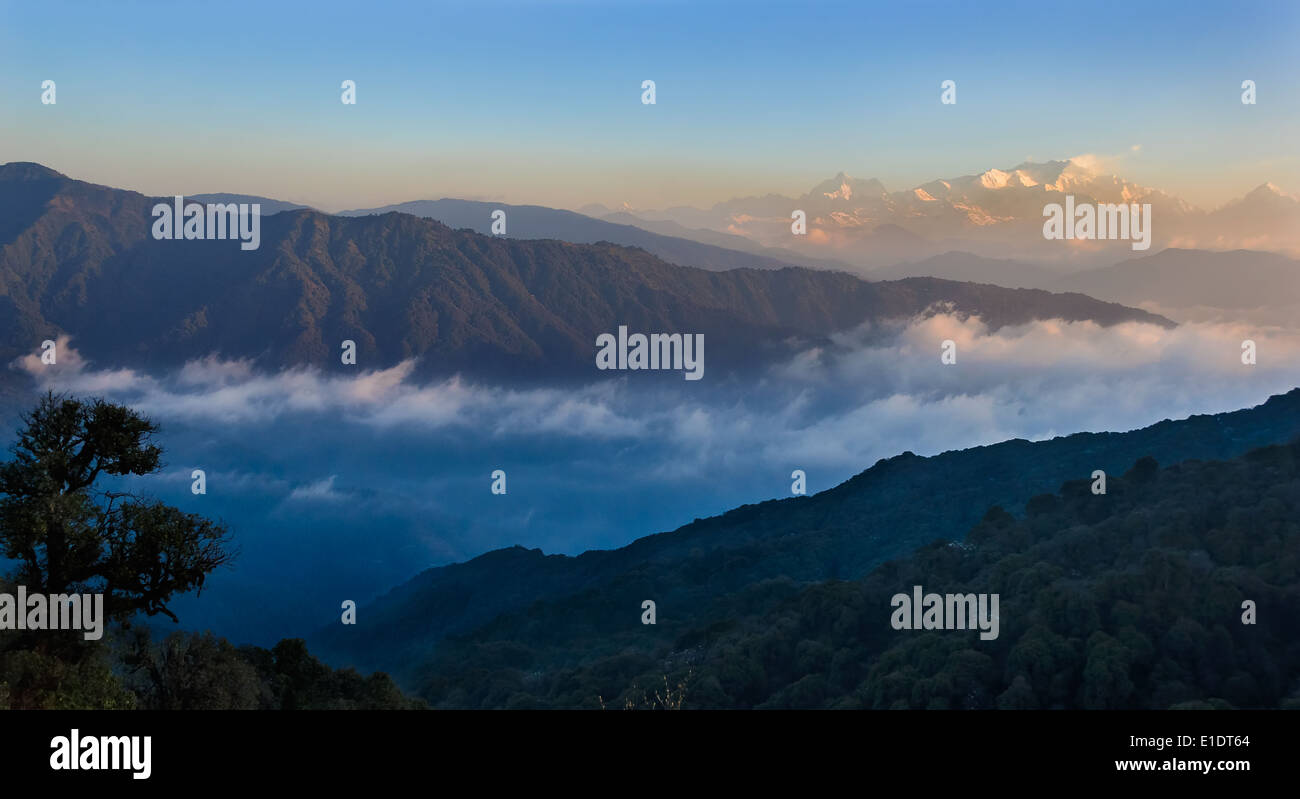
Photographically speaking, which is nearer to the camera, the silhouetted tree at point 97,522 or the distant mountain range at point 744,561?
the silhouetted tree at point 97,522

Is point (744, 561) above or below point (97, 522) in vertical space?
below

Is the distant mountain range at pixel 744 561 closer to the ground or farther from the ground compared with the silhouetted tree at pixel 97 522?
closer to the ground

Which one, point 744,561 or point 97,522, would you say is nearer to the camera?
point 97,522

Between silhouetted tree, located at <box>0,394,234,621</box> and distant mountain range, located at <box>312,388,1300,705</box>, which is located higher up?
silhouetted tree, located at <box>0,394,234,621</box>

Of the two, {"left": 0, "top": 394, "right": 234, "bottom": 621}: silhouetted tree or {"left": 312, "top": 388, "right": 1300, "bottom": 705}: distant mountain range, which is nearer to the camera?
{"left": 0, "top": 394, "right": 234, "bottom": 621}: silhouetted tree

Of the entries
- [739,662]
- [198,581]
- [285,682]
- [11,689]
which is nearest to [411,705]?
[285,682]
